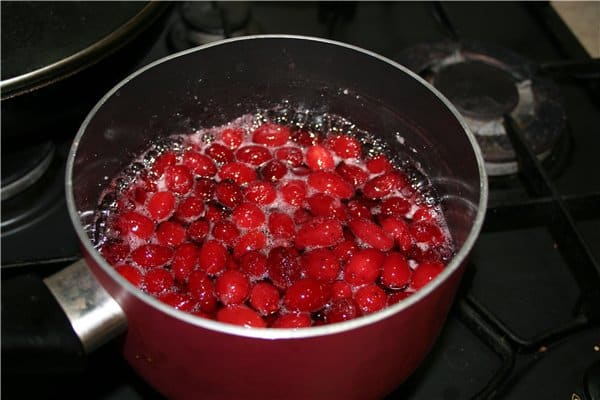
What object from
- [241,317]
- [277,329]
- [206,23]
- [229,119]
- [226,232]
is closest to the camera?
[277,329]

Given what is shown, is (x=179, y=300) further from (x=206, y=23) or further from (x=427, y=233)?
(x=206, y=23)

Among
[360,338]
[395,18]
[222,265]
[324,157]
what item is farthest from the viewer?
[395,18]

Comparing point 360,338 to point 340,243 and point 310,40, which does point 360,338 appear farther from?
point 310,40

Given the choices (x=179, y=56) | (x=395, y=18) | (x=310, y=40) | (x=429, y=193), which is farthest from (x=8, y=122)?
(x=395, y=18)

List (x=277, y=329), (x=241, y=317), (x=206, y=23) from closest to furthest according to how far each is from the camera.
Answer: (x=277, y=329)
(x=241, y=317)
(x=206, y=23)

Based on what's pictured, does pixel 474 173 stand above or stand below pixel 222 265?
above

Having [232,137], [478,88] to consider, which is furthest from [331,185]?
[478,88]
